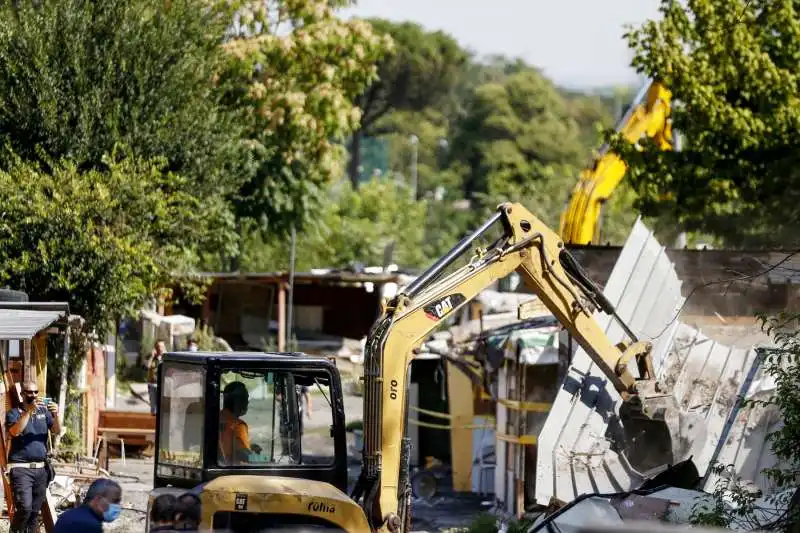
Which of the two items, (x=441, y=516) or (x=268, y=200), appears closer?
(x=441, y=516)

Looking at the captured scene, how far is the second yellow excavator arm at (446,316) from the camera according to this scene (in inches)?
487

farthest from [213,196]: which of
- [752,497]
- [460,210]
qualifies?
[460,210]

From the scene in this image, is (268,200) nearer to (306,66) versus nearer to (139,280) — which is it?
(306,66)

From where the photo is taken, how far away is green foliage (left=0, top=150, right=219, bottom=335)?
62.5 feet

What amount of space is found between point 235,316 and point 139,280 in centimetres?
2602

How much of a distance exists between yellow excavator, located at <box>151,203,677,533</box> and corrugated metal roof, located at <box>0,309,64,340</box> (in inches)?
98.5

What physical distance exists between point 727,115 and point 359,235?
34995mm

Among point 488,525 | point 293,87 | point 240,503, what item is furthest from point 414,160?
point 240,503

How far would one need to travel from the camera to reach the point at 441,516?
63.5 feet

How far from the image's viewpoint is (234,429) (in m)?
11.0

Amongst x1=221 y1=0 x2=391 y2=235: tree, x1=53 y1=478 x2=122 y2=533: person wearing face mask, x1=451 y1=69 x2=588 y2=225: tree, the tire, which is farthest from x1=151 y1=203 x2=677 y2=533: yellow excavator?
x1=451 y1=69 x2=588 y2=225: tree

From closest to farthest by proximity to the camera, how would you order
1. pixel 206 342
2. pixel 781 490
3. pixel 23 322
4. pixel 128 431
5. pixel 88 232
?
1. pixel 781 490
2. pixel 23 322
3. pixel 88 232
4. pixel 128 431
5. pixel 206 342

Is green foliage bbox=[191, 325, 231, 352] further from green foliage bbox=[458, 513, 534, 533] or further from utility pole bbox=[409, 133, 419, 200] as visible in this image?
utility pole bbox=[409, 133, 419, 200]

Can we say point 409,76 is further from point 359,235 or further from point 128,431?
point 128,431
